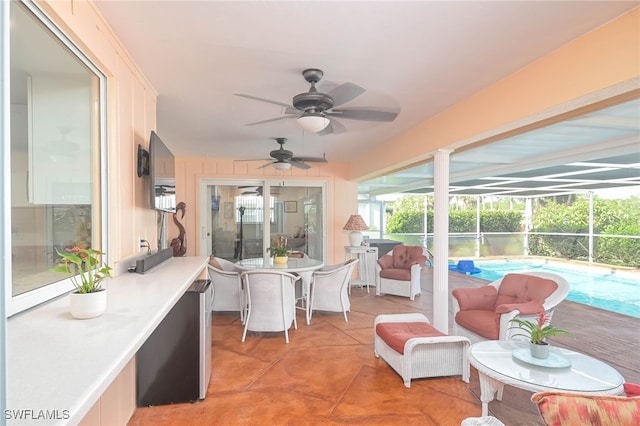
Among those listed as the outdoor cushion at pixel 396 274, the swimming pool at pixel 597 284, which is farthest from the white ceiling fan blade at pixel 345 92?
the swimming pool at pixel 597 284

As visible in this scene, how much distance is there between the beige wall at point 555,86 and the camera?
6.48 ft

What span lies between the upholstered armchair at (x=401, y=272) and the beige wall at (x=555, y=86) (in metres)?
2.78

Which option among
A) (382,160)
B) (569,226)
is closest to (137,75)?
(382,160)

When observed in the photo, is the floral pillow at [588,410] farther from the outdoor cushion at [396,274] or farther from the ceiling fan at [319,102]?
the outdoor cushion at [396,274]

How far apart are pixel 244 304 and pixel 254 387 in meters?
1.81

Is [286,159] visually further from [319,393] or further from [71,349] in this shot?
[71,349]

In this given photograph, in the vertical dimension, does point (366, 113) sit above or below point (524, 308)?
above

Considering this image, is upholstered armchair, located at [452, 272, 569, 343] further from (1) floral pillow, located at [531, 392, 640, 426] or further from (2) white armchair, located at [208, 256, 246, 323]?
(2) white armchair, located at [208, 256, 246, 323]

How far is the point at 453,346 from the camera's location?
3012 mm

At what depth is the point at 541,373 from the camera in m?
2.14

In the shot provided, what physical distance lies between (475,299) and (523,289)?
0.47 meters

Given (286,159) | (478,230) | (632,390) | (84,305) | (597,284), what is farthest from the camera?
(478,230)

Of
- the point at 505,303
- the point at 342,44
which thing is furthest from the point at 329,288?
the point at 342,44

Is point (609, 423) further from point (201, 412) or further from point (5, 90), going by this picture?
point (201, 412)
